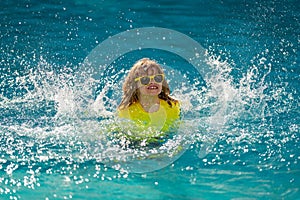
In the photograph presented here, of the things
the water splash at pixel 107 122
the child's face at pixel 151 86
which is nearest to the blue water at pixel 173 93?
the water splash at pixel 107 122

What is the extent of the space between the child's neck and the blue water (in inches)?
18.4

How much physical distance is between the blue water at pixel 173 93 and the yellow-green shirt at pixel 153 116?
9.7 inches

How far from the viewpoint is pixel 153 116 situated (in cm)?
571

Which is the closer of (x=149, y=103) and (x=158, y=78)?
(x=158, y=78)

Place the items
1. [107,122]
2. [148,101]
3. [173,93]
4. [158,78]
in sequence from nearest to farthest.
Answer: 1. [158,78]
2. [148,101]
3. [107,122]
4. [173,93]

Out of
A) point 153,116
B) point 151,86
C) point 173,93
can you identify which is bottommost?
point 153,116

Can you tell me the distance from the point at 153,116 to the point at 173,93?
142 centimetres

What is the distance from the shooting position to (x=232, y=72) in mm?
7820

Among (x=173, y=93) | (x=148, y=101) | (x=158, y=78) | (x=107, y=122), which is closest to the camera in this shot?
(x=158, y=78)

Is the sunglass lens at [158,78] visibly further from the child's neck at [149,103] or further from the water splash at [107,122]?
the water splash at [107,122]

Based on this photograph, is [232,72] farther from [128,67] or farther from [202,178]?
[202,178]

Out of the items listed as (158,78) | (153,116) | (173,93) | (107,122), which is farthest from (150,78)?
(173,93)

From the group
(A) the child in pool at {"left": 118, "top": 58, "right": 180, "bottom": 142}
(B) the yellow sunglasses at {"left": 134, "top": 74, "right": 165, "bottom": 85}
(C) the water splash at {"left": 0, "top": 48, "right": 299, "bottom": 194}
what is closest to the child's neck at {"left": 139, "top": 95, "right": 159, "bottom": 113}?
(A) the child in pool at {"left": 118, "top": 58, "right": 180, "bottom": 142}

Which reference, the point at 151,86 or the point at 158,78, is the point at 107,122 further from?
the point at 158,78
